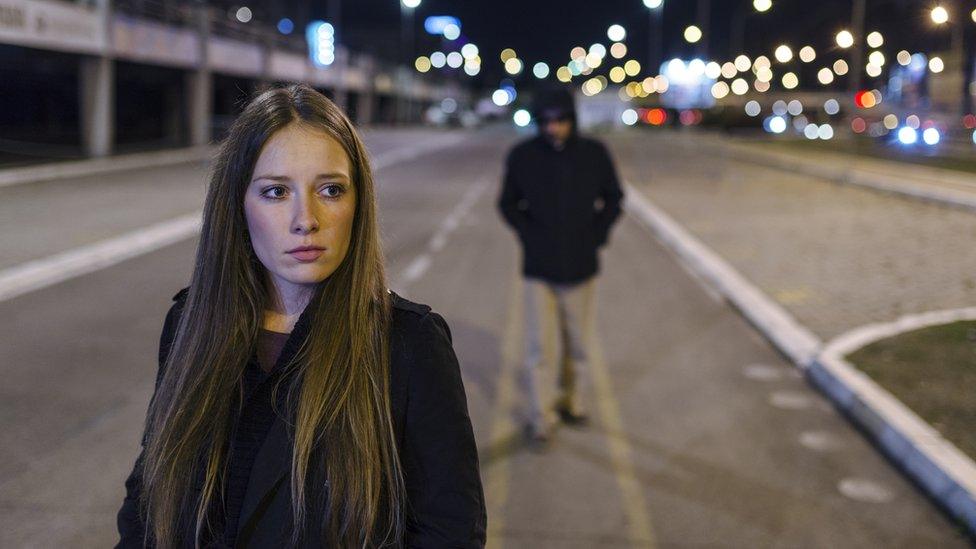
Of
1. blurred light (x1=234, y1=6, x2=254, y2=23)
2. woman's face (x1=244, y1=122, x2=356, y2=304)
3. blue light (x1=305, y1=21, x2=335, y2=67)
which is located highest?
blurred light (x1=234, y1=6, x2=254, y2=23)

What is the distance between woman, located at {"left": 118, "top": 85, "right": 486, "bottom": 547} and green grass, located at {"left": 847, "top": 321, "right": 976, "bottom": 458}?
5.15m

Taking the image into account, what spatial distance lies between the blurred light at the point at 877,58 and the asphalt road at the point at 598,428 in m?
86.0

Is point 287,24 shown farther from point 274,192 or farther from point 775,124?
point 274,192

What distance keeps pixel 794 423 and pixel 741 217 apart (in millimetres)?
14317

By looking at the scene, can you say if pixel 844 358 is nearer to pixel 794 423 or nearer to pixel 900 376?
pixel 900 376

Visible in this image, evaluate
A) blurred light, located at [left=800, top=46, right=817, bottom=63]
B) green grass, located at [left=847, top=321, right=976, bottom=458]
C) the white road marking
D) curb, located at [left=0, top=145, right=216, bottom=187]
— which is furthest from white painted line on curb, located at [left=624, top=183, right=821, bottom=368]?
blurred light, located at [left=800, top=46, right=817, bottom=63]

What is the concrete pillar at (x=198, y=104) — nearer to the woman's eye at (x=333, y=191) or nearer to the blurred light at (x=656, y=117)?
the woman's eye at (x=333, y=191)

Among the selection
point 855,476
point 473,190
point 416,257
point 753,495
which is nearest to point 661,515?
point 753,495

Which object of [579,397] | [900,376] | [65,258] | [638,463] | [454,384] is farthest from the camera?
[65,258]

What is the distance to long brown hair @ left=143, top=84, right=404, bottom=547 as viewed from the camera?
6.31ft

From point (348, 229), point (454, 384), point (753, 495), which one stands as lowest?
point (753, 495)

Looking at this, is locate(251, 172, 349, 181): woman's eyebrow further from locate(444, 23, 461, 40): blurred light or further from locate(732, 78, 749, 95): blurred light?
locate(444, 23, 461, 40): blurred light

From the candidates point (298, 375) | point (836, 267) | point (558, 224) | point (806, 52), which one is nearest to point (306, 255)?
point (298, 375)

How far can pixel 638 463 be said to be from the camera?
6.21m
